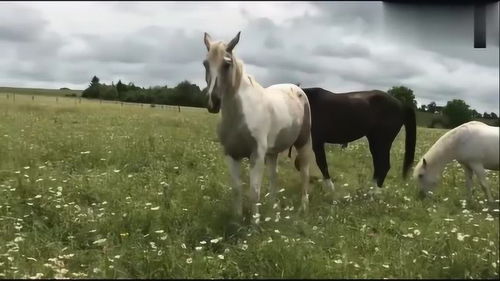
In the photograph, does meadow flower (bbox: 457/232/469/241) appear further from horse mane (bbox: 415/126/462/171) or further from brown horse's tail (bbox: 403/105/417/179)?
brown horse's tail (bbox: 403/105/417/179)

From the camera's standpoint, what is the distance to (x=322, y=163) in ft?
22.6

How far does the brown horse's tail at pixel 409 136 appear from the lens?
6340 millimetres

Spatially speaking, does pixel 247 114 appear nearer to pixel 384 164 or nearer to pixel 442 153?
pixel 384 164

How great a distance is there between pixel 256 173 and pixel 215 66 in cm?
129

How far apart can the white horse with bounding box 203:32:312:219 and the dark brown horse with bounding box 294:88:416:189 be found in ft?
1.82

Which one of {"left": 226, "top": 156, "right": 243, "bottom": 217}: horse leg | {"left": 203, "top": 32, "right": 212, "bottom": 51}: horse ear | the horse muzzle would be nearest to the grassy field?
{"left": 226, "top": 156, "right": 243, "bottom": 217}: horse leg

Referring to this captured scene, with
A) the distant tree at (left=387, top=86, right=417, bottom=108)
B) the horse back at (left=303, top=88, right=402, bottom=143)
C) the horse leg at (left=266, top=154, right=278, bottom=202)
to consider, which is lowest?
the horse leg at (left=266, top=154, right=278, bottom=202)

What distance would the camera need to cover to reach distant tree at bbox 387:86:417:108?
6270 mm

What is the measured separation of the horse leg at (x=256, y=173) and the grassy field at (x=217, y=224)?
0.16m

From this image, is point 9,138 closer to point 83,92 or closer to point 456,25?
point 83,92

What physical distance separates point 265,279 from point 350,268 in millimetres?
734

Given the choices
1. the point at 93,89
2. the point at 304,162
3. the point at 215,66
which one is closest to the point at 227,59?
the point at 215,66

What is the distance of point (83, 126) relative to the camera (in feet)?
45.4

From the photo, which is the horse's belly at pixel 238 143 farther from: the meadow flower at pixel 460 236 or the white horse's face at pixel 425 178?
the meadow flower at pixel 460 236
